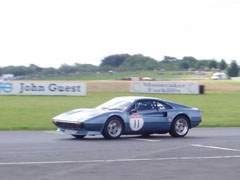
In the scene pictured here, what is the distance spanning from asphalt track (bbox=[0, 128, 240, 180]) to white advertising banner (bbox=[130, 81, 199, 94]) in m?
30.2

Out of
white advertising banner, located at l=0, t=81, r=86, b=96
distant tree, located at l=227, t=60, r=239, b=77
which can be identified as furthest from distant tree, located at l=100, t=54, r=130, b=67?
white advertising banner, located at l=0, t=81, r=86, b=96

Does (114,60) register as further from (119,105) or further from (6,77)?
(119,105)

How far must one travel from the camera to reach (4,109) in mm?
25031

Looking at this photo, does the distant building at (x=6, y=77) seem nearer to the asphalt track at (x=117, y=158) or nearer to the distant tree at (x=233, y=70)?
the distant tree at (x=233, y=70)

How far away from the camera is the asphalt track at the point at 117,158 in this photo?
791 centimetres

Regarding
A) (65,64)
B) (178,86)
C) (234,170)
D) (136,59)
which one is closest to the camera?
(234,170)

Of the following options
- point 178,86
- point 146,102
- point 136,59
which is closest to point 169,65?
point 136,59

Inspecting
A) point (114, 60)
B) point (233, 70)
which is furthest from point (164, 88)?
point (114, 60)

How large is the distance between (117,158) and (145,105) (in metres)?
4.33

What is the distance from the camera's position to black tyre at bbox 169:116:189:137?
14141 mm

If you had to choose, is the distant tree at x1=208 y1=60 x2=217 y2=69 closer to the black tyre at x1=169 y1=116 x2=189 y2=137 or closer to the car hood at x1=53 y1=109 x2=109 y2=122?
the black tyre at x1=169 y1=116 x2=189 y2=137

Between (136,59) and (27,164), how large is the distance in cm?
10773

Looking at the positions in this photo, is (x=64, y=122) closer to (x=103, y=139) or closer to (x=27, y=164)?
(x=103, y=139)

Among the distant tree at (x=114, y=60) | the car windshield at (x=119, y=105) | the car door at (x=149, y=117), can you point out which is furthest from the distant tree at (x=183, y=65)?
the car windshield at (x=119, y=105)
